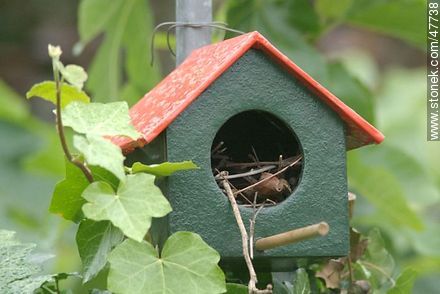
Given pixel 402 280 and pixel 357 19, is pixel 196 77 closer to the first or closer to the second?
pixel 402 280

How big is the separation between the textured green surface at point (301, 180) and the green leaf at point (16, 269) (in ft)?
0.56

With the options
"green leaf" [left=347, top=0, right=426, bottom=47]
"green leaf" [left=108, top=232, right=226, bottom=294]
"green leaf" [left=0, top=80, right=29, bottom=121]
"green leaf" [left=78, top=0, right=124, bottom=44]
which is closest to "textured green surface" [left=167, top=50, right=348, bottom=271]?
"green leaf" [left=108, top=232, right=226, bottom=294]

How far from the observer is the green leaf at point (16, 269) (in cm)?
120

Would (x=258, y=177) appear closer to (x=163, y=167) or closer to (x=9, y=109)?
(x=163, y=167)

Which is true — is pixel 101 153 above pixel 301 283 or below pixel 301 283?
above

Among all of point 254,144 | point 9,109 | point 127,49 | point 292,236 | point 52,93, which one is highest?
point 9,109

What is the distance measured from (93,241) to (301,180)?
11.2 inches

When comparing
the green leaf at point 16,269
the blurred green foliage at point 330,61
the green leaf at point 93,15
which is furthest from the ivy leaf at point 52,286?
the green leaf at point 93,15

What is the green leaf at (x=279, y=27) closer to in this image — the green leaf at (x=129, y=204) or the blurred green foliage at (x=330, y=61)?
the blurred green foliage at (x=330, y=61)

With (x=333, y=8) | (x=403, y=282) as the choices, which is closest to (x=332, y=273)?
(x=403, y=282)

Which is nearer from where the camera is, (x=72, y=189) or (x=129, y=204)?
(x=129, y=204)

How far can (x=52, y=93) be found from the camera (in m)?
1.26

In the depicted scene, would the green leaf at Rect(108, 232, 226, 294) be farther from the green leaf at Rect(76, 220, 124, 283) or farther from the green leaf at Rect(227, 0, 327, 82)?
the green leaf at Rect(227, 0, 327, 82)

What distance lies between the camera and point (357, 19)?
7.17ft
